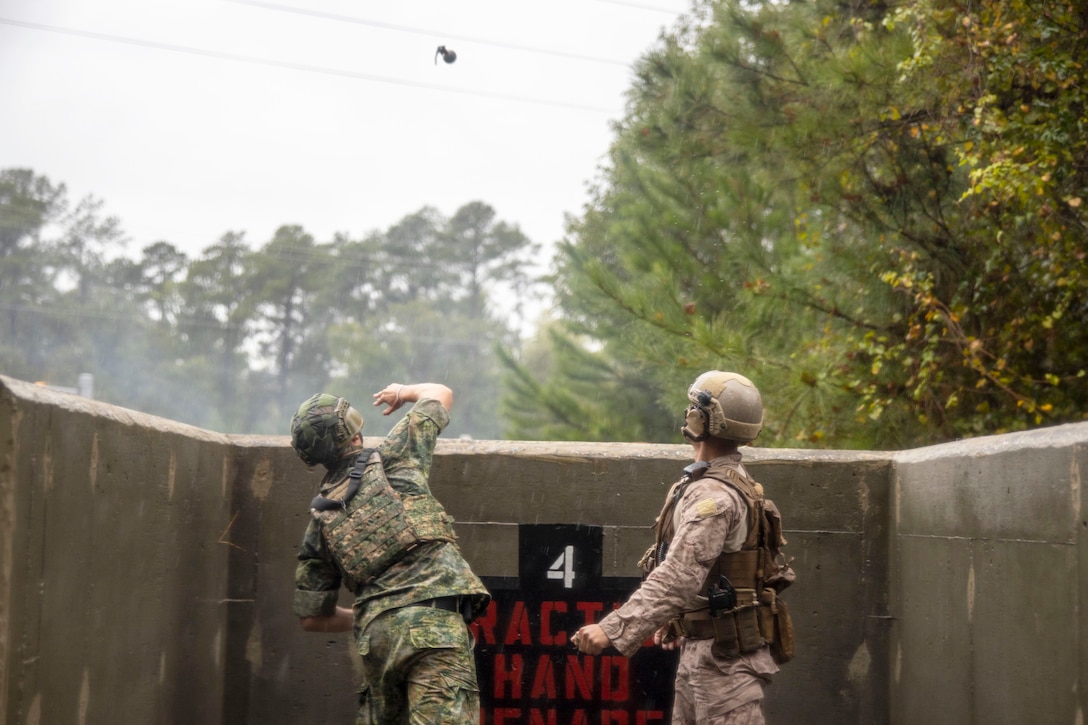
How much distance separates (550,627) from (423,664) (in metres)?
1.49

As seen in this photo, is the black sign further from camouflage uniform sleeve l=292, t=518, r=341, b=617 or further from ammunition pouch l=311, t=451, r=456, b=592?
ammunition pouch l=311, t=451, r=456, b=592

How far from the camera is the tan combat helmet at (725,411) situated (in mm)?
3965

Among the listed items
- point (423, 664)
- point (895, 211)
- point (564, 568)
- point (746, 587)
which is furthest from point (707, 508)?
point (895, 211)

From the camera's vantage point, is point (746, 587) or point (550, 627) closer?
point (746, 587)

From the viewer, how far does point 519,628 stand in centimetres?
545

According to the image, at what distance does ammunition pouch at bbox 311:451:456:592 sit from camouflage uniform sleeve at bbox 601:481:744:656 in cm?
84

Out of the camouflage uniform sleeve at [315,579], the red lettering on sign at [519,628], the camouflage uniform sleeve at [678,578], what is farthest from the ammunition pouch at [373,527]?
the red lettering on sign at [519,628]

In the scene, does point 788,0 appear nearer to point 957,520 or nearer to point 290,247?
point 957,520

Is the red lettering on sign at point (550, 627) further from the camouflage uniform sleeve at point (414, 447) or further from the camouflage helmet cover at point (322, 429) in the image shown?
the camouflage helmet cover at point (322, 429)

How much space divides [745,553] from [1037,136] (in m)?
4.01

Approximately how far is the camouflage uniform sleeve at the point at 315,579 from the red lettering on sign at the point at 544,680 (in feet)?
4.62

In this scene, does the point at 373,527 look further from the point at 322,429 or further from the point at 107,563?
the point at 107,563

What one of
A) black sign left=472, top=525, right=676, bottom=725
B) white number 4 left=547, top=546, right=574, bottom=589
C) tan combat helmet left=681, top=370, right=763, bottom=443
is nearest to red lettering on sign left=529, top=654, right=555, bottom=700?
black sign left=472, top=525, right=676, bottom=725

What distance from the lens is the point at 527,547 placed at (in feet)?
18.1
